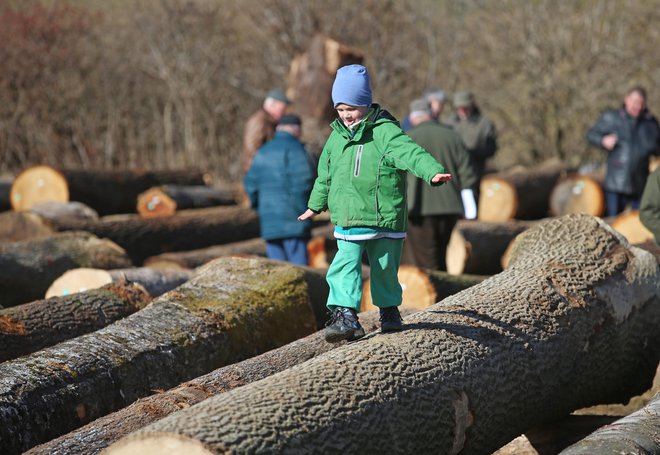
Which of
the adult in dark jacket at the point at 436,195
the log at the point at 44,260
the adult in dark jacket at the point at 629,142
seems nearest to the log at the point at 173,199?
the log at the point at 44,260

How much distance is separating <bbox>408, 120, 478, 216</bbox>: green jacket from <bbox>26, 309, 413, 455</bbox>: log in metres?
3.06

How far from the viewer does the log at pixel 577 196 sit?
14312mm

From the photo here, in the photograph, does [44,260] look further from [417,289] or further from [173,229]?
[417,289]

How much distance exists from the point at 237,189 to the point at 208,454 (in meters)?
11.0

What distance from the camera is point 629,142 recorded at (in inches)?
432

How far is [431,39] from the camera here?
22.9m

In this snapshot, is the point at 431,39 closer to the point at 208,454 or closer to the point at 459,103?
the point at 459,103

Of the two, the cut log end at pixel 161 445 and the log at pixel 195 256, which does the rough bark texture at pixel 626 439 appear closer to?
the cut log end at pixel 161 445

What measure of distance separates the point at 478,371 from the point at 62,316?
267cm

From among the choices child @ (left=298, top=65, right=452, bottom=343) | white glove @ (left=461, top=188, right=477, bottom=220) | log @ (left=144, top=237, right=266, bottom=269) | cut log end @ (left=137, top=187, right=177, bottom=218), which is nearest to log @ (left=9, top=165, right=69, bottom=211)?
cut log end @ (left=137, top=187, right=177, bottom=218)

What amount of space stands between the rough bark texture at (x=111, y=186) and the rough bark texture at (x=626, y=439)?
9198 mm

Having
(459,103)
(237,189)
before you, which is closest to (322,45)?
(237,189)

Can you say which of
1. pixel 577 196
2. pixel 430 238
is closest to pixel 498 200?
pixel 577 196

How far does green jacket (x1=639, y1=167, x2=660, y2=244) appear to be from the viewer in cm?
655
